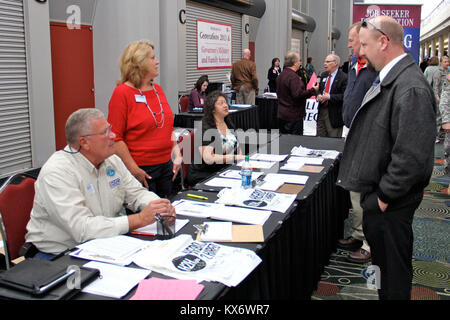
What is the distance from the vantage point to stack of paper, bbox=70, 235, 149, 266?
1.66 meters

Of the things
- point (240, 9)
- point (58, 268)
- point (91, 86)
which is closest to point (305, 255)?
point (58, 268)

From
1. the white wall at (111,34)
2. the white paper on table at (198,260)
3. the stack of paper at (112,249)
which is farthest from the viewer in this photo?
the white wall at (111,34)

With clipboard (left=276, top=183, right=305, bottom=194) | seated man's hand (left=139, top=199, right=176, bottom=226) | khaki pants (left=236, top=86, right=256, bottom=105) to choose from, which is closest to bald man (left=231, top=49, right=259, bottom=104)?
khaki pants (left=236, top=86, right=256, bottom=105)

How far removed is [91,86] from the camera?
5.79m

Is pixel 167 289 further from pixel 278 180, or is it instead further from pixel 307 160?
pixel 307 160

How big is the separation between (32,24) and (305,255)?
3.72 meters

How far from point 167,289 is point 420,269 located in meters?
2.41

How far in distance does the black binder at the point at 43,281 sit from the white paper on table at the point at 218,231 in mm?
543

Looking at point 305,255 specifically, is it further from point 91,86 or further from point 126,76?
point 91,86

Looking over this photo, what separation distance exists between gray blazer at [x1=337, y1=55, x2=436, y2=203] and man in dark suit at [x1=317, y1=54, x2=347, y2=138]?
285 centimetres

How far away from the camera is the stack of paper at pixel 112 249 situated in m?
1.66

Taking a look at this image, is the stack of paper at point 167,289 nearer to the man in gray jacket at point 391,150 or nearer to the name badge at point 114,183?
the name badge at point 114,183

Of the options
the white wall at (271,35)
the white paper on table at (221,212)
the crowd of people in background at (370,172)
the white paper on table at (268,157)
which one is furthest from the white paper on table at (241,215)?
the white wall at (271,35)
